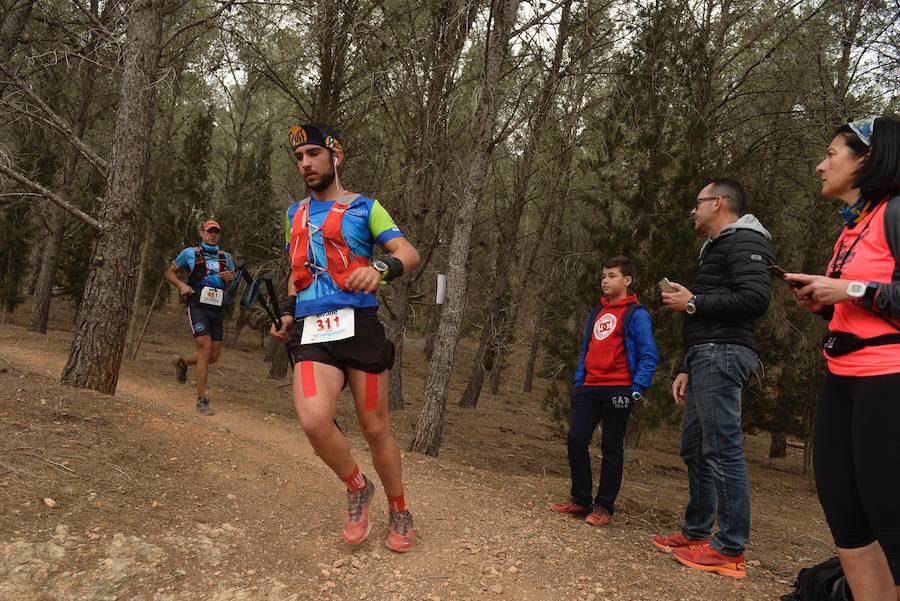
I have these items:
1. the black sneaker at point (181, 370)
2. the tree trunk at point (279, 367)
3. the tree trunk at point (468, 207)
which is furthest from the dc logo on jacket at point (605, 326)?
the tree trunk at point (279, 367)

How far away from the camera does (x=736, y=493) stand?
11.6 ft

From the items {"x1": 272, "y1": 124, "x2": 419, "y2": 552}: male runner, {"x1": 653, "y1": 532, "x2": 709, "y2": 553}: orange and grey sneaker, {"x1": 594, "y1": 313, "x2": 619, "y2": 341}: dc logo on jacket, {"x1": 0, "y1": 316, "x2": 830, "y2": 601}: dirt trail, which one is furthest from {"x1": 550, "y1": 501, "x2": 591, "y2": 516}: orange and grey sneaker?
{"x1": 272, "y1": 124, "x2": 419, "y2": 552}: male runner

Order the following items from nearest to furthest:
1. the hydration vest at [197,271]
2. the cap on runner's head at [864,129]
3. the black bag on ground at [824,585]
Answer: the cap on runner's head at [864,129] → the black bag on ground at [824,585] → the hydration vest at [197,271]

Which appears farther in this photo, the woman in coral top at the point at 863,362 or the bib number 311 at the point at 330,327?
the bib number 311 at the point at 330,327

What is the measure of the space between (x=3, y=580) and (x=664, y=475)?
868 cm

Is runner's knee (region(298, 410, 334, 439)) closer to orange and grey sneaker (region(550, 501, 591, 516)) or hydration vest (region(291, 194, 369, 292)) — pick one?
hydration vest (region(291, 194, 369, 292))

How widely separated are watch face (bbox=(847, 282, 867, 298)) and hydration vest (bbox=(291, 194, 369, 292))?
219 cm

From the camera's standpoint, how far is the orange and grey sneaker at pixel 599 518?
14.4 ft

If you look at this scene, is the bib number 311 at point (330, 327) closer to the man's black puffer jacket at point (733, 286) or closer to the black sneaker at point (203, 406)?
the man's black puffer jacket at point (733, 286)

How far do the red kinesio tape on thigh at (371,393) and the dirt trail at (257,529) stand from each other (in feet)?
2.68

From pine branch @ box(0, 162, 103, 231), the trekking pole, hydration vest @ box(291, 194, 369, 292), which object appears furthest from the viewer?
pine branch @ box(0, 162, 103, 231)

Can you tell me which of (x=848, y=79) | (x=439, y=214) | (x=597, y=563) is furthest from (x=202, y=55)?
(x=848, y=79)

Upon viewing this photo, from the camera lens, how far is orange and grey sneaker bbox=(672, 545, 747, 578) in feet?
11.4

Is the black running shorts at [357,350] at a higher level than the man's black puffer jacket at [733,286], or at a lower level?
lower
